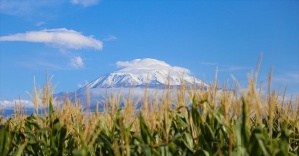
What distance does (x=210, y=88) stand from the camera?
593 cm

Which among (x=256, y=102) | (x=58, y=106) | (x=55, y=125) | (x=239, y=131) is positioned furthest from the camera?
(x=58, y=106)

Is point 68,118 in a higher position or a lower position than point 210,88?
lower

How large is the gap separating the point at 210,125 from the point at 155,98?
0.99m

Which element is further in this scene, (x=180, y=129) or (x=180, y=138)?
(x=180, y=129)

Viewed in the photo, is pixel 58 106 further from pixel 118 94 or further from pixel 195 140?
pixel 195 140

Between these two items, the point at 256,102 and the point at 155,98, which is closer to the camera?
the point at 256,102

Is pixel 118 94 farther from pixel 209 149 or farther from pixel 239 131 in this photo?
pixel 239 131

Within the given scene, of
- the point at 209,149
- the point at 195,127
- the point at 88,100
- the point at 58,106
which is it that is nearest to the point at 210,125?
the point at 195,127

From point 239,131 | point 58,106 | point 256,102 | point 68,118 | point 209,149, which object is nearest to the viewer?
point 256,102

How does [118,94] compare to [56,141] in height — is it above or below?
above

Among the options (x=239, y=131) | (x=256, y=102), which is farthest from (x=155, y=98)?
(x=256, y=102)

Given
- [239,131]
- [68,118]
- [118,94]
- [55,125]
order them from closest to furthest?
[239,131] < [118,94] < [55,125] < [68,118]

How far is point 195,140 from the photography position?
5.66m

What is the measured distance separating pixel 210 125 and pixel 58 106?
3.07 meters
